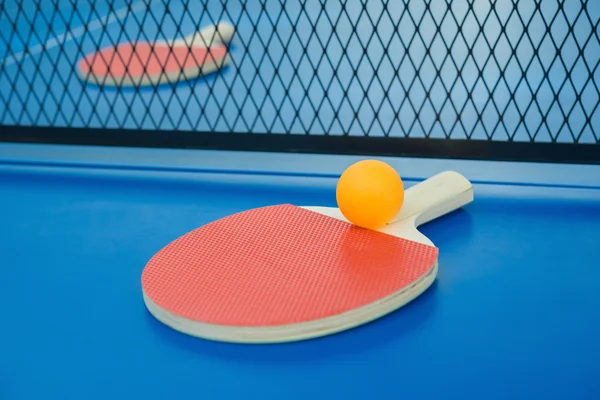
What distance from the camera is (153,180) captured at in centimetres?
185

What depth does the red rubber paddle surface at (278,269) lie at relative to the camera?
1.18 metres

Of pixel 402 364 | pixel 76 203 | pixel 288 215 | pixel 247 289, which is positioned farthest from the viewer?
pixel 76 203

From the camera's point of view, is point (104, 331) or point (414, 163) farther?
point (414, 163)

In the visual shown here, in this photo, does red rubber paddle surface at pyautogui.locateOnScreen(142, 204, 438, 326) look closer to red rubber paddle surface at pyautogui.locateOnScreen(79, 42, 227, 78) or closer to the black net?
the black net

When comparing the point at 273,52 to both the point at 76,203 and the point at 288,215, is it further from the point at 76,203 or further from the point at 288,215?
the point at 288,215

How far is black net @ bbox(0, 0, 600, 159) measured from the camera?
5.81ft

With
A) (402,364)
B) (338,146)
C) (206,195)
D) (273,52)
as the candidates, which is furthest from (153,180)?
(273,52)

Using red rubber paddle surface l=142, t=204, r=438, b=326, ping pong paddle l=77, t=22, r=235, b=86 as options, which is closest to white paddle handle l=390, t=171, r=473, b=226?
red rubber paddle surface l=142, t=204, r=438, b=326

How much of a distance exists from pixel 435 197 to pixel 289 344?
1.70 feet

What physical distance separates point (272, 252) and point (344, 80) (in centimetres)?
119

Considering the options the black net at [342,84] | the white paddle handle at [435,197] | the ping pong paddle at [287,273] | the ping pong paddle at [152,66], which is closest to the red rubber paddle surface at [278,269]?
the ping pong paddle at [287,273]

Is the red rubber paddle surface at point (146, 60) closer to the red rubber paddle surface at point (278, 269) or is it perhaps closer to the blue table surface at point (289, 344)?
the blue table surface at point (289, 344)

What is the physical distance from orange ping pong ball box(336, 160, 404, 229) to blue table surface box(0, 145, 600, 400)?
144 mm

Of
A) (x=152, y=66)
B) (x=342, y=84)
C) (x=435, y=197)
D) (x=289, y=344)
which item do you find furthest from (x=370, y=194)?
(x=152, y=66)
